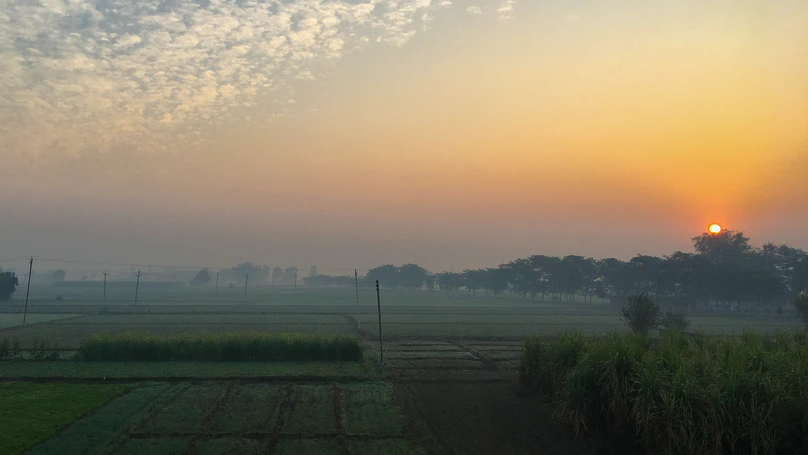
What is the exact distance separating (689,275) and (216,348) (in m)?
108

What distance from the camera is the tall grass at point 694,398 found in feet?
48.8

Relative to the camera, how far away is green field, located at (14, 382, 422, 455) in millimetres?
17047

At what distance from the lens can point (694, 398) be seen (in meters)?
15.7

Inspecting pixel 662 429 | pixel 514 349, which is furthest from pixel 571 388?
pixel 514 349

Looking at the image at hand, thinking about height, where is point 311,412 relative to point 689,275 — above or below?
below

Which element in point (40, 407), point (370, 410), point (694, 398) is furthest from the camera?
point (370, 410)

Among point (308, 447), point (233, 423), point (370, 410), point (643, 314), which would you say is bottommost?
point (308, 447)

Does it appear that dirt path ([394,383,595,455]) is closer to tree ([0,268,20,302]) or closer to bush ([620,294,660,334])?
bush ([620,294,660,334])

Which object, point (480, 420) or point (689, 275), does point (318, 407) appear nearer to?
point (480, 420)

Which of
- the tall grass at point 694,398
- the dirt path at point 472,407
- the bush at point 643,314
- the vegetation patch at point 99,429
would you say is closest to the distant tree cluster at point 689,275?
the bush at point 643,314

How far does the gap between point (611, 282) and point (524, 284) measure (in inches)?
1269

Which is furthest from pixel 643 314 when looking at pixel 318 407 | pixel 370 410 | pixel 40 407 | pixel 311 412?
pixel 40 407

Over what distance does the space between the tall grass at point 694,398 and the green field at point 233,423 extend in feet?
23.2

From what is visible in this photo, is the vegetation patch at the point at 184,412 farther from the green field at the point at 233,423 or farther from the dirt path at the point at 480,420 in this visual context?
the dirt path at the point at 480,420
